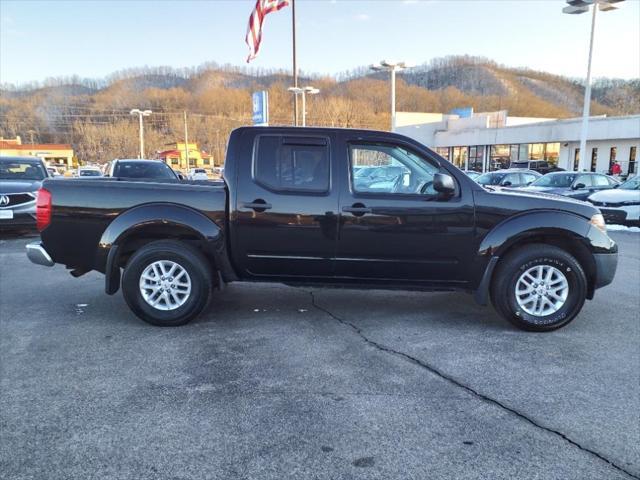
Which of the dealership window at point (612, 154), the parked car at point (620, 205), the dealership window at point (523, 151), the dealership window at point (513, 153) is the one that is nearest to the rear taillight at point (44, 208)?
the parked car at point (620, 205)

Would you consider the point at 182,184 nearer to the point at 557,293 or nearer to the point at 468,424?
→ the point at 468,424

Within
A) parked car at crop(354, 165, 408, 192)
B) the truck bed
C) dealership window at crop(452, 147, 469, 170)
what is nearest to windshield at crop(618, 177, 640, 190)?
parked car at crop(354, 165, 408, 192)

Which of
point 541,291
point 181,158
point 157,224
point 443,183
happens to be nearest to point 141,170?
point 157,224

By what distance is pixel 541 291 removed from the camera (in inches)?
184

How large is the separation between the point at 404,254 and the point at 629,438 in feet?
7.58

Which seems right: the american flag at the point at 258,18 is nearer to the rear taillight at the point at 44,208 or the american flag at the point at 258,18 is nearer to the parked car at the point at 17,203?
the parked car at the point at 17,203

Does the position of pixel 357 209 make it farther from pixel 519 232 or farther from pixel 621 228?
pixel 621 228

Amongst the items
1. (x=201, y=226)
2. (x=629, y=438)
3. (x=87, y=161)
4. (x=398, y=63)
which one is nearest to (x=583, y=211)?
(x=629, y=438)

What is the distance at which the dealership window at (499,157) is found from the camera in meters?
50.4

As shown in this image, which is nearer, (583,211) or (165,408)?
(165,408)

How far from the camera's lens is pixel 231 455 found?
2674 mm

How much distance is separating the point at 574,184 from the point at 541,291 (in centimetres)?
1234

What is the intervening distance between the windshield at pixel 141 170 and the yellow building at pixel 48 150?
9263 centimetres

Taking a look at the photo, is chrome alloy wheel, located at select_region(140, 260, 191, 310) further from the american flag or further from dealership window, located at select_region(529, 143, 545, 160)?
dealership window, located at select_region(529, 143, 545, 160)
